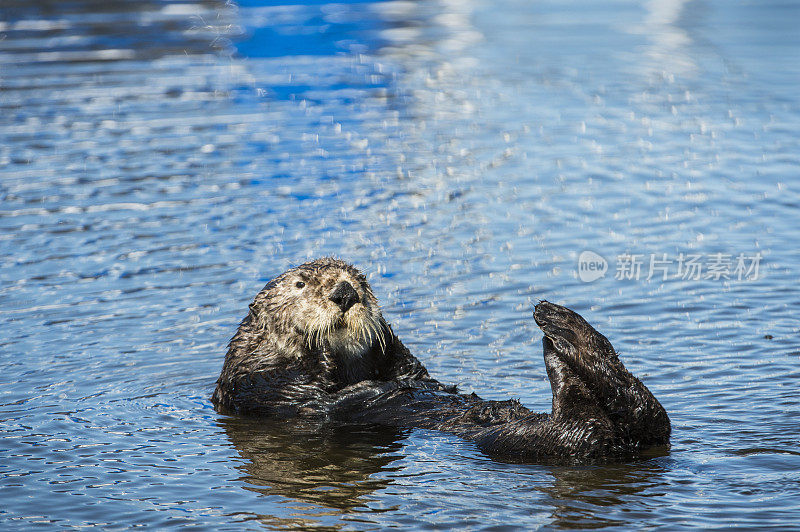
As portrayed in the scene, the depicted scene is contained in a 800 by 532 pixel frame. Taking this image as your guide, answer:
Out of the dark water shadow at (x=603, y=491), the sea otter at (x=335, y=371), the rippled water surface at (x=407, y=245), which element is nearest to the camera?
the dark water shadow at (x=603, y=491)

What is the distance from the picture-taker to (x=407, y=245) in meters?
8.64

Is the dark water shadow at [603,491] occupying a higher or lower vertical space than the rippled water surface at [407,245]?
lower

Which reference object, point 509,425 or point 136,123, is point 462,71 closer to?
point 136,123

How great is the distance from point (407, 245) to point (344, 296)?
10.5ft

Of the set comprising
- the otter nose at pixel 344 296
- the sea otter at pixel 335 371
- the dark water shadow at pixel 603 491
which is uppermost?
the otter nose at pixel 344 296

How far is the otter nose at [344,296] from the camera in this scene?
5.47 metres

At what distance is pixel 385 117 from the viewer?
12734 millimetres

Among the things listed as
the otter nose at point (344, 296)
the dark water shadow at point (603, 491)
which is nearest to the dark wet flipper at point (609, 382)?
the dark water shadow at point (603, 491)

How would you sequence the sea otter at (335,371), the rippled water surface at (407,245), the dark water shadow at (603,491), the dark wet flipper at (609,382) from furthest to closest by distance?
the sea otter at (335,371) < the rippled water surface at (407,245) < the dark wet flipper at (609,382) < the dark water shadow at (603,491)

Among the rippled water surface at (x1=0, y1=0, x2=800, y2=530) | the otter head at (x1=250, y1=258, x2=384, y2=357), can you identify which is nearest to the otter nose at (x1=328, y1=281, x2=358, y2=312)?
the otter head at (x1=250, y1=258, x2=384, y2=357)

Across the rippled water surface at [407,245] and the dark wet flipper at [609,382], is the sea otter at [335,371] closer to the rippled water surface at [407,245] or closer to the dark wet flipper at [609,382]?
the rippled water surface at [407,245]

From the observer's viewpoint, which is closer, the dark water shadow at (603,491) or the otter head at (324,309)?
the dark water shadow at (603,491)

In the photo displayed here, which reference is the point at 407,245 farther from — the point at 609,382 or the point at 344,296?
the point at 609,382

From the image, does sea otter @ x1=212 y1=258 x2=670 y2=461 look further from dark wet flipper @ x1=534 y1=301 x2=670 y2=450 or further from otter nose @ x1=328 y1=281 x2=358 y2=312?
dark wet flipper @ x1=534 y1=301 x2=670 y2=450
